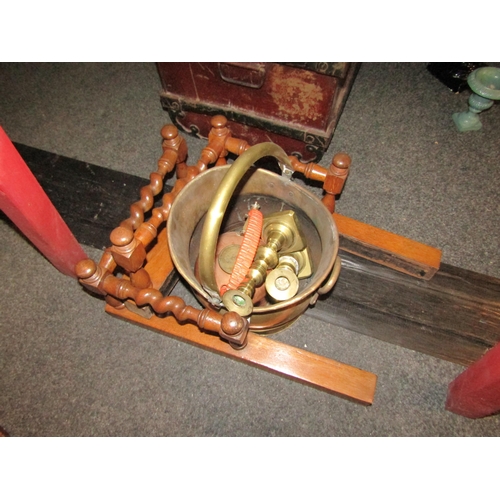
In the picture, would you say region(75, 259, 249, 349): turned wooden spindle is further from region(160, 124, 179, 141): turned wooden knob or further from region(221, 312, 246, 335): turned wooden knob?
region(160, 124, 179, 141): turned wooden knob

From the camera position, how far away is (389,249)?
1.12 m

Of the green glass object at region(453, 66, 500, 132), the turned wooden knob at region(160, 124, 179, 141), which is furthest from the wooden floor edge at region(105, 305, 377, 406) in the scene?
the green glass object at region(453, 66, 500, 132)

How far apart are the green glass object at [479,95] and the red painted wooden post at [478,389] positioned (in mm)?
900

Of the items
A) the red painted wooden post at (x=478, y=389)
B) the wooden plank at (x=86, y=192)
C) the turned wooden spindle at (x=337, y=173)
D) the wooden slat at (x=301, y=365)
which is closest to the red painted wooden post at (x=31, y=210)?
the wooden plank at (x=86, y=192)

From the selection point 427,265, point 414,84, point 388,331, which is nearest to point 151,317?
point 388,331

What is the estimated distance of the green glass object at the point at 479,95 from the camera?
1332 millimetres

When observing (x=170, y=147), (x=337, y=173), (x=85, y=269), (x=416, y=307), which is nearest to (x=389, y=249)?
(x=416, y=307)

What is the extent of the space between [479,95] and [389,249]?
0.70m

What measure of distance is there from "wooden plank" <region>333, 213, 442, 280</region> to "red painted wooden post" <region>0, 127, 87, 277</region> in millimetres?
738

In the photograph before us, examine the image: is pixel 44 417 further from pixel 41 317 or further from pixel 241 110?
pixel 241 110

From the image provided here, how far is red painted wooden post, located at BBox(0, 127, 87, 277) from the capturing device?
76cm

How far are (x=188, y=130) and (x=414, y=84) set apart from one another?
896mm

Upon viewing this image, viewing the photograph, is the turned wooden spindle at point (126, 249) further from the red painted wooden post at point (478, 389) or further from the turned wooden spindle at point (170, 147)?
the red painted wooden post at point (478, 389)

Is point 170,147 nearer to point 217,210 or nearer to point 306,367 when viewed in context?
point 217,210
